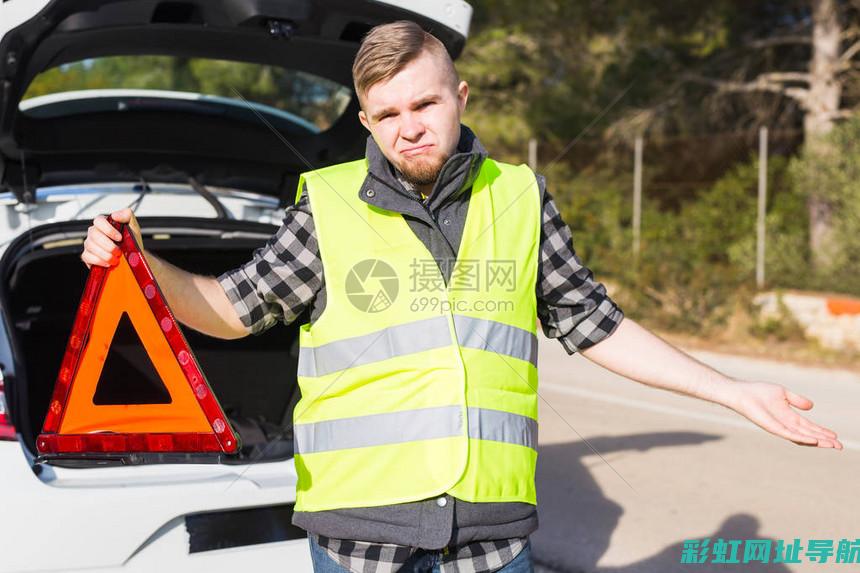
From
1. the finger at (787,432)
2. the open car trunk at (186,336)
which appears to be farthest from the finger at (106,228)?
the finger at (787,432)

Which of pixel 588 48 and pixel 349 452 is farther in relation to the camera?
pixel 588 48

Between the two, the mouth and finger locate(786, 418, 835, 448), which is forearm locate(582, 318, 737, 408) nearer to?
finger locate(786, 418, 835, 448)

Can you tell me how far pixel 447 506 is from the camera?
202 centimetres

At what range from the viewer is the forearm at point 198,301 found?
2.21 meters

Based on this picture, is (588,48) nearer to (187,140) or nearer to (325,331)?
(187,140)

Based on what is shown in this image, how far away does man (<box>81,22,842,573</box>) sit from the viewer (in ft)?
6.71

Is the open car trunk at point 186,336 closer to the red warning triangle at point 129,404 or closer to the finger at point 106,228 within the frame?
the red warning triangle at point 129,404

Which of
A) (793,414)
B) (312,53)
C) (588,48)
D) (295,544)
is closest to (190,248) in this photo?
(312,53)

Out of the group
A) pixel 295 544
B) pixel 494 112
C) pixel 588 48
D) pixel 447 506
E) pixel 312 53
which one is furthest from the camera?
pixel 494 112

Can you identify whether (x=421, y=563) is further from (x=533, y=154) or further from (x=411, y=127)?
(x=533, y=154)

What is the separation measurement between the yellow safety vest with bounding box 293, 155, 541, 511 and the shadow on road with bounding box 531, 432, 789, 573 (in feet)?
7.46

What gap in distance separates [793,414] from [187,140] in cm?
267

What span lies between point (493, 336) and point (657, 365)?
0.40 metres

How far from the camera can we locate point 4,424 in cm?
273
